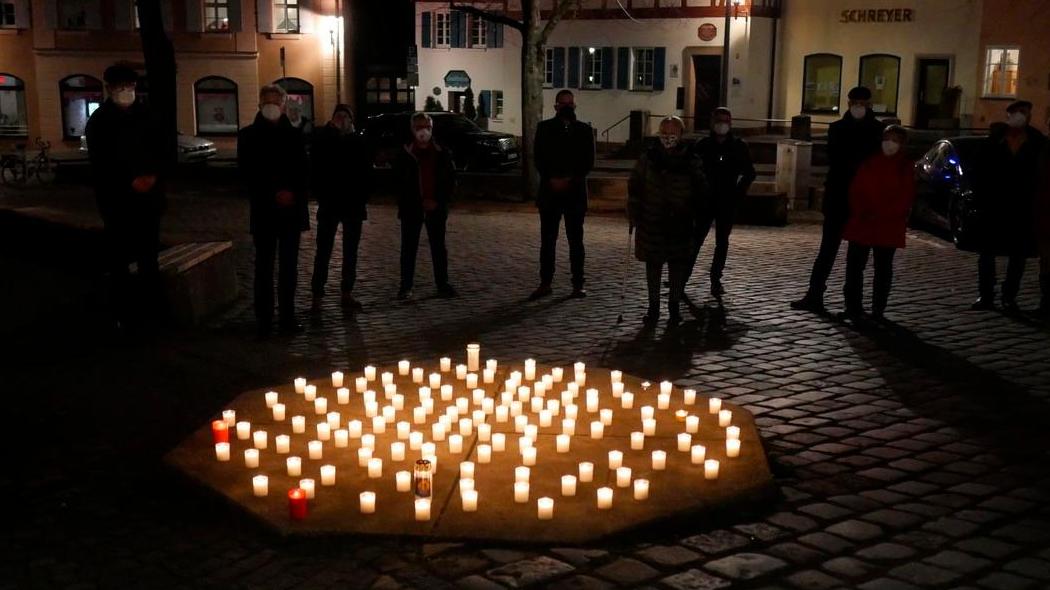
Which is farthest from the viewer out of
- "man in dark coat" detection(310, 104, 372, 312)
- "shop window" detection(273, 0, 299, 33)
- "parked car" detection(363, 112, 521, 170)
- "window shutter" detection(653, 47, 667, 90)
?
"shop window" detection(273, 0, 299, 33)

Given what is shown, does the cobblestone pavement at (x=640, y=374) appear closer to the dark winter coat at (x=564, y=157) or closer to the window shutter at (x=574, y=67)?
the dark winter coat at (x=564, y=157)

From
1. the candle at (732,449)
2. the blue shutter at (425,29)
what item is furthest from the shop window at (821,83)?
the candle at (732,449)

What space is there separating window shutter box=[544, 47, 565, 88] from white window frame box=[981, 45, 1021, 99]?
1483cm

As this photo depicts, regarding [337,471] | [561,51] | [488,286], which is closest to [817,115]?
[561,51]

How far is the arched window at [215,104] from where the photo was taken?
1892 inches

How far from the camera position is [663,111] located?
4244 cm

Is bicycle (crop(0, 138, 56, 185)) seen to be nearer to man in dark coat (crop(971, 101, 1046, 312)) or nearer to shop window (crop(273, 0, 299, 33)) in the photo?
shop window (crop(273, 0, 299, 33))

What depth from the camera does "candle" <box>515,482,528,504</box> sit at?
5.84m

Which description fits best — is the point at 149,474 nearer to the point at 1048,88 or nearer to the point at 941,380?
the point at 941,380

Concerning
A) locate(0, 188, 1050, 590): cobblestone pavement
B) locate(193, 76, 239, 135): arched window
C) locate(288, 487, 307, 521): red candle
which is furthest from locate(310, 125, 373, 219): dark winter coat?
locate(193, 76, 239, 135): arched window

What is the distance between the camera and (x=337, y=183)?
11.5 meters

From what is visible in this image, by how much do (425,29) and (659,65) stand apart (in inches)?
448

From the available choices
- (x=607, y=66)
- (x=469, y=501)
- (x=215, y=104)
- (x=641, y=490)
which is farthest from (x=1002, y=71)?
(x=469, y=501)

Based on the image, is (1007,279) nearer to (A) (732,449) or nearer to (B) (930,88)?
(A) (732,449)
